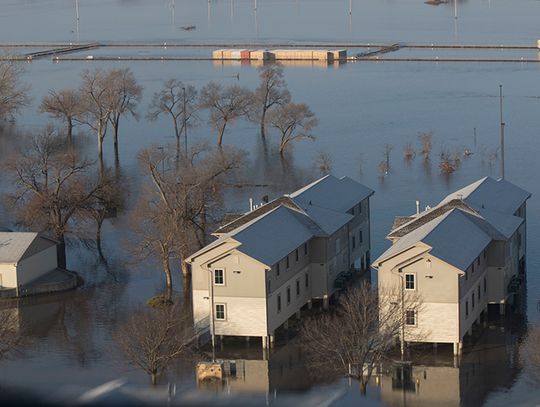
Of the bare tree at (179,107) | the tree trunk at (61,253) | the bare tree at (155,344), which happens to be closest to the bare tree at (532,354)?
the bare tree at (155,344)

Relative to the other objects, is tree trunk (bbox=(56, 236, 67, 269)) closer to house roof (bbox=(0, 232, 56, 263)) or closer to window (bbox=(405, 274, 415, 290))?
house roof (bbox=(0, 232, 56, 263))

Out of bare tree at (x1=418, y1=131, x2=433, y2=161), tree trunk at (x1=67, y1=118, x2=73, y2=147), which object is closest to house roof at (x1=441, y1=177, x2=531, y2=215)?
bare tree at (x1=418, y1=131, x2=433, y2=161)

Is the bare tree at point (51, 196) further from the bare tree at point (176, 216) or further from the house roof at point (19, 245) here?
the house roof at point (19, 245)

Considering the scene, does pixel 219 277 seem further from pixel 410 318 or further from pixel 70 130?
pixel 70 130

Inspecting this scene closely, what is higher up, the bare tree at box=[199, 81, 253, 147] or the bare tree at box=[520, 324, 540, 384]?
the bare tree at box=[199, 81, 253, 147]

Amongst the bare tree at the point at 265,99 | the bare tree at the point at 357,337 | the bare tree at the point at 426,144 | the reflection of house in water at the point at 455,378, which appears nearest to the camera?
the reflection of house in water at the point at 455,378

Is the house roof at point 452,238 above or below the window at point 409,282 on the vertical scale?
above

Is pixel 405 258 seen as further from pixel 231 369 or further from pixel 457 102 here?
pixel 457 102
